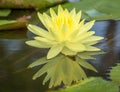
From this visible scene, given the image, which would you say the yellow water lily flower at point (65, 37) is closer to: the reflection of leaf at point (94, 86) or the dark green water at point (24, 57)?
the dark green water at point (24, 57)

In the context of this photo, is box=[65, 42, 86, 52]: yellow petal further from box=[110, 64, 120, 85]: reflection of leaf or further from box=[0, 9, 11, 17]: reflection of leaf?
box=[0, 9, 11, 17]: reflection of leaf

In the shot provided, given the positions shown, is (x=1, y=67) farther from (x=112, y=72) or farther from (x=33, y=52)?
(x=112, y=72)

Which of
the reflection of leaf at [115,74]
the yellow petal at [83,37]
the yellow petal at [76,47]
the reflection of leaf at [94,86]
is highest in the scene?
the yellow petal at [83,37]

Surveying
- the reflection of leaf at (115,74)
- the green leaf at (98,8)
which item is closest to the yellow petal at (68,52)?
the reflection of leaf at (115,74)

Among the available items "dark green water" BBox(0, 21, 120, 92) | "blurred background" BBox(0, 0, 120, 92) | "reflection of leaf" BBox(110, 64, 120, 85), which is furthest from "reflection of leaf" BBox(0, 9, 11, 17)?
"reflection of leaf" BBox(110, 64, 120, 85)

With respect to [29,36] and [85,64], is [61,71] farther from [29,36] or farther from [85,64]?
[29,36]

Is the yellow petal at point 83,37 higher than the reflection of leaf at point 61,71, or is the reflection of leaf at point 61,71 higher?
the yellow petal at point 83,37

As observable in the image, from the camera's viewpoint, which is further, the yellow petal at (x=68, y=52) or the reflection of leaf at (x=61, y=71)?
the yellow petal at (x=68, y=52)
